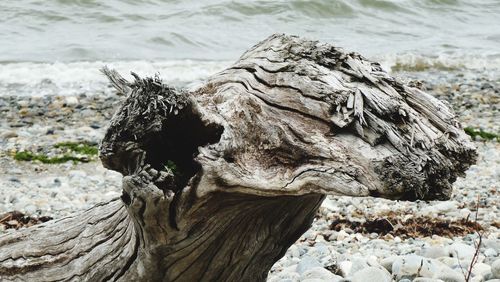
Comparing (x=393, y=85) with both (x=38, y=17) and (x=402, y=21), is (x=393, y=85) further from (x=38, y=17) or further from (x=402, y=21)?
(x=402, y=21)

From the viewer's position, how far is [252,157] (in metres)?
2.96

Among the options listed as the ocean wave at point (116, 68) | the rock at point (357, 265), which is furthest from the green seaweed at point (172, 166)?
the ocean wave at point (116, 68)

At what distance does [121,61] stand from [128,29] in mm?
2684

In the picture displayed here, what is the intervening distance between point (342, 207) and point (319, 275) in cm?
230

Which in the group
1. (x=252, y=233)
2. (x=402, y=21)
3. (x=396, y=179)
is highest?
(x=396, y=179)

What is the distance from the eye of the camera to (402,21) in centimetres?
2028

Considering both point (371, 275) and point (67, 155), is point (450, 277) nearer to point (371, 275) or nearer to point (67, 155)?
point (371, 275)

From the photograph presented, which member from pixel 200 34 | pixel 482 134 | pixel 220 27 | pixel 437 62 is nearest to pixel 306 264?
pixel 482 134

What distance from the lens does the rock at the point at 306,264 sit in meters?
5.01

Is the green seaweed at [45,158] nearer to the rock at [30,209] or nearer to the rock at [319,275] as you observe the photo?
the rock at [30,209]

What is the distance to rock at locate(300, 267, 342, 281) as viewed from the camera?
4699 millimetres

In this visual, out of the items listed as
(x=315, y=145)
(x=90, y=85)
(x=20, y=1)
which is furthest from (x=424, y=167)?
(x=20, y=1)

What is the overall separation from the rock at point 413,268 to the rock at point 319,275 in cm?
38

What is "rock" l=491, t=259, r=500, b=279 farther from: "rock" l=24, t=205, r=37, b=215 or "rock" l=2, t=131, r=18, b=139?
"rock" l=2, t=131, r=18, b=139
